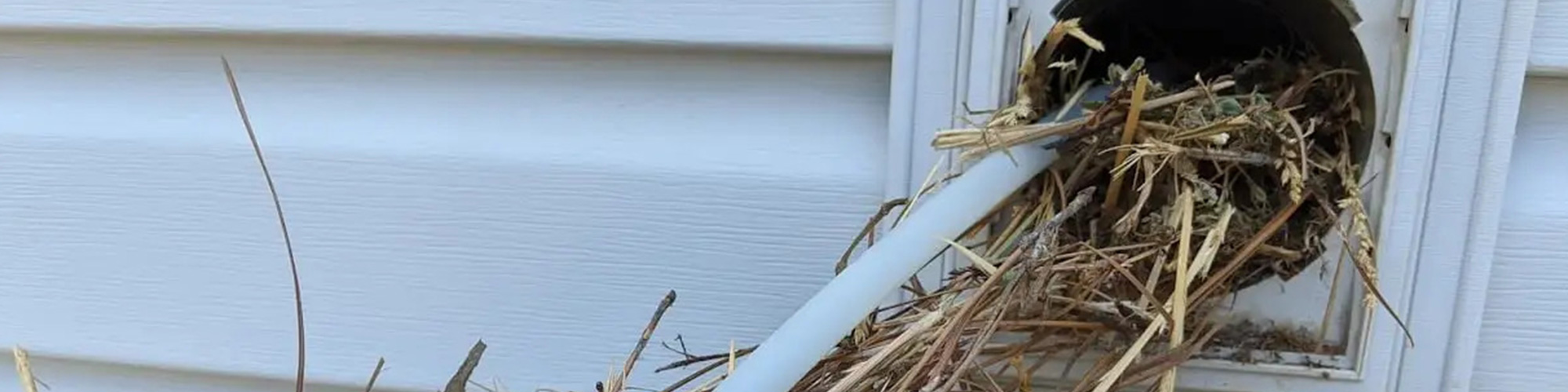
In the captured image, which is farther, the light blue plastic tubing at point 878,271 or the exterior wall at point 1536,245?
the exterior wall at point 1536,245

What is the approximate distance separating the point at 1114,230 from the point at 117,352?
62 centimetres

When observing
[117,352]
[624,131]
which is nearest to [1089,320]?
[624,131]

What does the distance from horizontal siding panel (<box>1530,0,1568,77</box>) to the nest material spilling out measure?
3.1 inches

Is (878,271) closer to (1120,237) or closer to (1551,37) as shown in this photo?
(1120,237)

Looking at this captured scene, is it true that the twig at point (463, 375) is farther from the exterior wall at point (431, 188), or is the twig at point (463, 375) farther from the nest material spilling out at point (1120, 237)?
the exterior wall at point (431, 188)

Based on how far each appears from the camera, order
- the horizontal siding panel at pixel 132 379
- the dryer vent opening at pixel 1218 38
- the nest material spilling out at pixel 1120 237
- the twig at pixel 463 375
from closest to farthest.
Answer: the twig at pixel 463 375 < the nest material spilling out at pixel 1120 237 < the dryer vent opening at pixel 1218 38 < the horizontal siding panel at pixel 132 379

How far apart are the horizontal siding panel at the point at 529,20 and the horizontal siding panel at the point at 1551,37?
0.98 feet

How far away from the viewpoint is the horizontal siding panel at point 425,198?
568 mm

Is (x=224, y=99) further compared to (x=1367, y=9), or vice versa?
(x=224, y=99)

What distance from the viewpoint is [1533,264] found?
1.74 ft

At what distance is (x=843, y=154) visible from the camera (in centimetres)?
56

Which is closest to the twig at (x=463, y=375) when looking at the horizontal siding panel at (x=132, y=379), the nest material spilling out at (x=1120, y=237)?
the nest material spilling out at (x=1120, y=237)

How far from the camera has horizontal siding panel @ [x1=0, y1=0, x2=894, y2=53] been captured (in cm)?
54

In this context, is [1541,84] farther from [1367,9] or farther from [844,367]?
[844,367]
